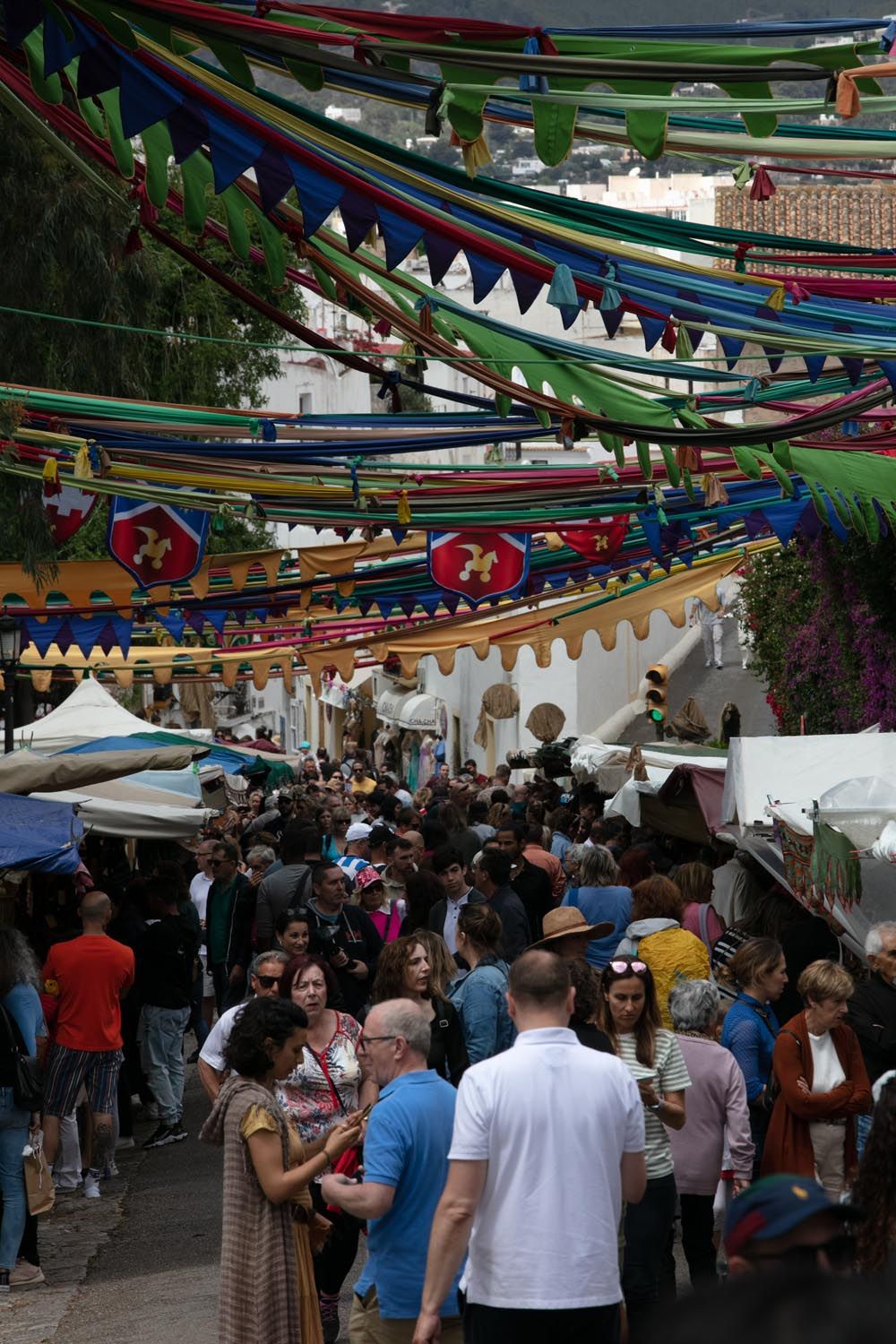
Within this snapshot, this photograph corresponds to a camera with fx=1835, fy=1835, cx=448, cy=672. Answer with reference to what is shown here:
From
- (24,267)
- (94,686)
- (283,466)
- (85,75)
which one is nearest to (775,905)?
(283,466)

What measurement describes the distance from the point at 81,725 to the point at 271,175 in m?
12.6

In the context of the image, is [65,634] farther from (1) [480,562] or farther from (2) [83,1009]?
(2) [83,1009]

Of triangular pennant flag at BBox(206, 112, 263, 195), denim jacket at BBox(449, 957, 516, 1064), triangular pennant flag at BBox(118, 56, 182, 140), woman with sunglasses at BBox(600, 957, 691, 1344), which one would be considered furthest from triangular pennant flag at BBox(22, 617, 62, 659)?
triangular pennant flag at BBox(118, 56, 182, 140)

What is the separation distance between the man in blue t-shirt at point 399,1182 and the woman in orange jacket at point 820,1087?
2.31 m

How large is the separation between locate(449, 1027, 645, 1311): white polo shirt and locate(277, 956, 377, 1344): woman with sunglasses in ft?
6.03

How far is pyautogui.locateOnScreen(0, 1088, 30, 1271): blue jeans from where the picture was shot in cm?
889

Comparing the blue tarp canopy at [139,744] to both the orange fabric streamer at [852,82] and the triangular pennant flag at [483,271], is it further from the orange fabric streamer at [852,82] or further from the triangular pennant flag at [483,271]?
the orange fabric streamer at [852,82]

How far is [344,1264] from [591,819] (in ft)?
35.6

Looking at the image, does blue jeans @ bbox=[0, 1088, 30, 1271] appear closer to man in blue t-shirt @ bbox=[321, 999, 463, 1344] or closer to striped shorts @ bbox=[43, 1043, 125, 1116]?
striped shorts @ bbox=[43, 1043, 125, 1116]

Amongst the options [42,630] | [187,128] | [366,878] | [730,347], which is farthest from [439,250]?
[42,630]

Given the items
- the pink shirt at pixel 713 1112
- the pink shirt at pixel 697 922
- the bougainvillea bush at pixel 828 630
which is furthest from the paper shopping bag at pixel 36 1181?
the bougainvillea bush at pixel 828 630

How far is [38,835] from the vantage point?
33.0 ft

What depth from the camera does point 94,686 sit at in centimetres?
1970

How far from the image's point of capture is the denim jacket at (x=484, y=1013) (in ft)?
26.5
